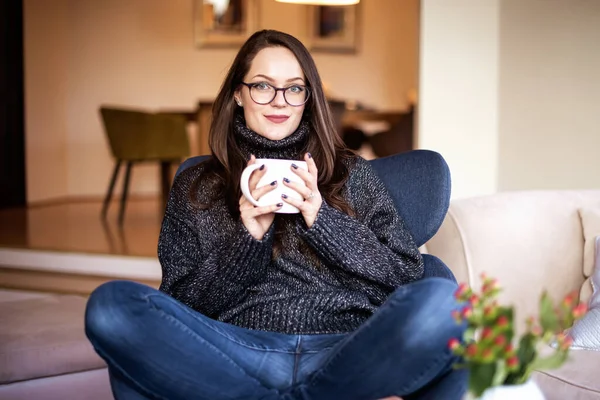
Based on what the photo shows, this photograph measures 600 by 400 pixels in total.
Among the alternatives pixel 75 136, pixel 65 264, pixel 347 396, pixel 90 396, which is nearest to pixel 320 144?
pixel 347 396

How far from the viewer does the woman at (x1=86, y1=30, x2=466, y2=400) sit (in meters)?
1.55

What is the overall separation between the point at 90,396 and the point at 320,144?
1016 mm

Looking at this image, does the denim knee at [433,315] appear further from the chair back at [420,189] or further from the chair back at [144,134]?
the chair back at [144,134]

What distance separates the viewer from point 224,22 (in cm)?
765

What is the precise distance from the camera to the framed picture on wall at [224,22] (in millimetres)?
7613

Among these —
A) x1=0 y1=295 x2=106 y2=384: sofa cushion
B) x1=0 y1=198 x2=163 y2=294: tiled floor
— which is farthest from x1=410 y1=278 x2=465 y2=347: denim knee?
x1=0 y1=198 x2=163 y2=294: tiled floor

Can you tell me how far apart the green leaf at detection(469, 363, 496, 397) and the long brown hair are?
0.93 meters

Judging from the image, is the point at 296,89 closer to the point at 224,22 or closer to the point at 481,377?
the point at 481,377

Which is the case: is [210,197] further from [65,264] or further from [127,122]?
[127,122]

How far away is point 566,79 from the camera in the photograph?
305 cm

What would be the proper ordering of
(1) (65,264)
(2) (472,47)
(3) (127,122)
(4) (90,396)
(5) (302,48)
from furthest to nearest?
1. (3) (127,122)
2. (1) (65,264)
3. (2) (472,47)
4. (4) (90,396)
5. (5) (302,48)

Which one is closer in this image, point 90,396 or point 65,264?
point 90,396

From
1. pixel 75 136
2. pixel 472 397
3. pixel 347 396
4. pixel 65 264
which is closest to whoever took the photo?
pixel 472 397

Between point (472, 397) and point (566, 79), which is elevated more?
point (566, 79)
